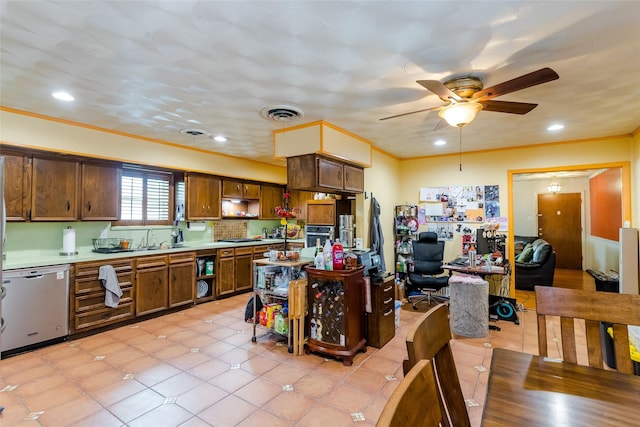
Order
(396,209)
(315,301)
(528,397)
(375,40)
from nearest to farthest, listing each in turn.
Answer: (528,397)
(375,40)
(315,301)
(396,209)

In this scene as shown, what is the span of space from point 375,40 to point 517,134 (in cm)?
317

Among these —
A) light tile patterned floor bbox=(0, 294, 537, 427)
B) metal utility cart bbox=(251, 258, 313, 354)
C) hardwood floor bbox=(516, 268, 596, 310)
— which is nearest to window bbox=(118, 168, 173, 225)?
light tile patterned floor bbox=(0, 294, 537, 427)

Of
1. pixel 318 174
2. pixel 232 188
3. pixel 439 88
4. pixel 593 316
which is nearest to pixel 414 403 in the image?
pixel 593 316

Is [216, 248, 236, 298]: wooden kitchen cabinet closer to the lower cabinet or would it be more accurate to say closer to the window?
the window

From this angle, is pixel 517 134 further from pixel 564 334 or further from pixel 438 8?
pixel 564 334

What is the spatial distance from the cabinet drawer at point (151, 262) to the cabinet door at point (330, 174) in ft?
8.40

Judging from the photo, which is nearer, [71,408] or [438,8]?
[438,8]

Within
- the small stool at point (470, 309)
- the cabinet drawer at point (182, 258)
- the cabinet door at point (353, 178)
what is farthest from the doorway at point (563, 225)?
the cabinet drawer at point (182, 258)

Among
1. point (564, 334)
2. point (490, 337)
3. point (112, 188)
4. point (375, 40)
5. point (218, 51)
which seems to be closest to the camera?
point (564, 334)

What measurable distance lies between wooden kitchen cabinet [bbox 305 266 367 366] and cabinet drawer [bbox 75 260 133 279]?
A: 2492mm

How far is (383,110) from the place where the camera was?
3205 mm

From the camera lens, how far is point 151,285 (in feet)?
13.7

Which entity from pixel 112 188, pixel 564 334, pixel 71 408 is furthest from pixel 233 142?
pixel 564 334

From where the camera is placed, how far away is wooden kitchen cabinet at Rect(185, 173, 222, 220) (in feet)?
16.3
